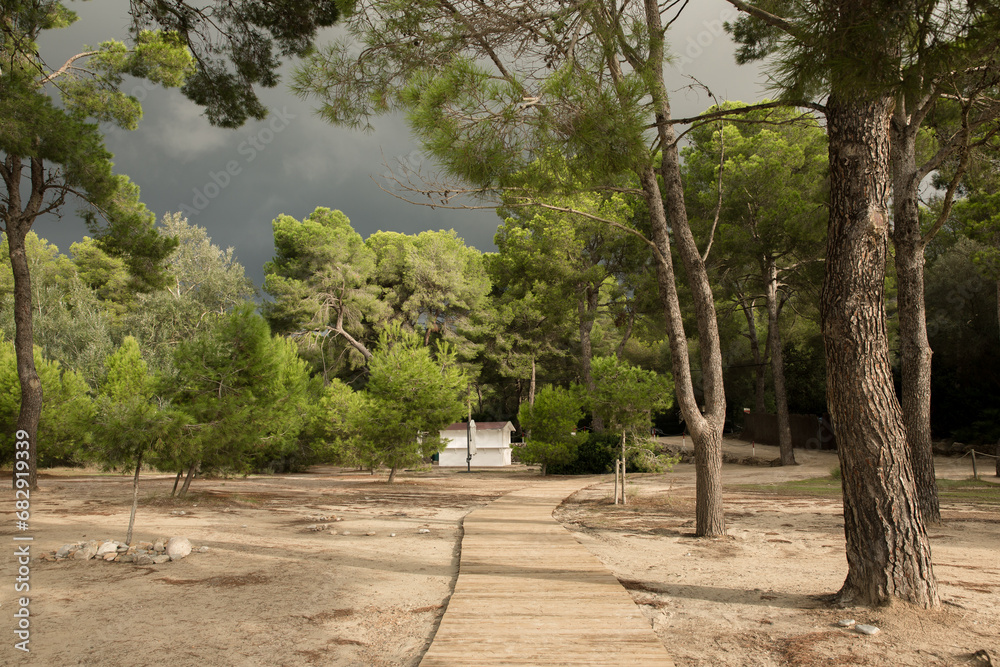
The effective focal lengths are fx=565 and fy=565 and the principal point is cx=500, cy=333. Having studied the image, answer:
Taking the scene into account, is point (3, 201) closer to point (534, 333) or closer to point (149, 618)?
point (149, 618)

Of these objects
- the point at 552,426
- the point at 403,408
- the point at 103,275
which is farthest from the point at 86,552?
the point at 103,275

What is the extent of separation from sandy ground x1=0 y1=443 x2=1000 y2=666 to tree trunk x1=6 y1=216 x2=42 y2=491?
12.4 feet

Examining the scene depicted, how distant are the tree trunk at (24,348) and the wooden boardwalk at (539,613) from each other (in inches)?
411

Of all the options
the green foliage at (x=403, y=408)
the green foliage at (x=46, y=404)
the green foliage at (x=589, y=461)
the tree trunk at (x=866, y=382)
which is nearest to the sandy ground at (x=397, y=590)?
the tree trunk at (x=866, y=382)

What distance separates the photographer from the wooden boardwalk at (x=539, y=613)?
117 inches

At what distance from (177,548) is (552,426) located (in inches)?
506

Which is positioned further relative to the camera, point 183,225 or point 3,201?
point 183,225

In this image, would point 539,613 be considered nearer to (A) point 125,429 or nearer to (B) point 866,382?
(B) point 866,382

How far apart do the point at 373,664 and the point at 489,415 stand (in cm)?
3368

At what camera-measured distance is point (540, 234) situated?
22234mm

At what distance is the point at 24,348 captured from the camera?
37.2 feet

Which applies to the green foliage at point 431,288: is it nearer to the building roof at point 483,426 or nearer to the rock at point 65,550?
the building roof at point 483,426

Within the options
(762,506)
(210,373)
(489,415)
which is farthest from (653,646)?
(489,415)

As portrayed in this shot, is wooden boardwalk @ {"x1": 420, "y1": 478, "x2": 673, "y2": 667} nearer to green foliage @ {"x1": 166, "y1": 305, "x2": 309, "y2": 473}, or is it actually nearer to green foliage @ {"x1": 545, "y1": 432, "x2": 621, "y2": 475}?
green foliage @ {"x1": 166, "y1": 305, "x2": 309, "y2": 473}
